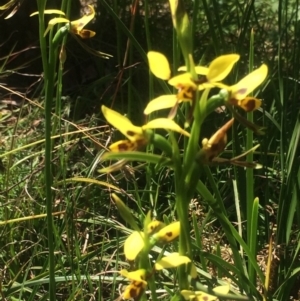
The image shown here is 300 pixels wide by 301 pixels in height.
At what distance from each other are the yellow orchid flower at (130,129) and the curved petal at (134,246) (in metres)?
0.11

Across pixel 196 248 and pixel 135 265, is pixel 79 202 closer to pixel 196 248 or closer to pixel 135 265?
pixel 196 248

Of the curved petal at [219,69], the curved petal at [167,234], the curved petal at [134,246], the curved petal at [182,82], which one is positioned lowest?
the curved petal at [134,246]

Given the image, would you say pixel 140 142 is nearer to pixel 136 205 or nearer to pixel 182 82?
pixel 182 82

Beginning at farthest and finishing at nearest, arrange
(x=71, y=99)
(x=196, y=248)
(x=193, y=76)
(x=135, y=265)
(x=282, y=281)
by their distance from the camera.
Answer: (x=71, y=99) → (x=282, y=281) → (x=196, y=248) → (x=135, y=265) → (x=193, y=76)

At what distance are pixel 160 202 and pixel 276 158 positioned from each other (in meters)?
0.33

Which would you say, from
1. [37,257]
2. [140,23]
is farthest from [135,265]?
[140,23]

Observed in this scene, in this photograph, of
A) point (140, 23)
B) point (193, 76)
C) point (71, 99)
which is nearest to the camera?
point (193, 76)

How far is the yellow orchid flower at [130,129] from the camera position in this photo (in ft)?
2.19

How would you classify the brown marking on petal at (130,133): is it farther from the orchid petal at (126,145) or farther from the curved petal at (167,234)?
the curved petal at (167,234)

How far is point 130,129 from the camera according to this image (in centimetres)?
68

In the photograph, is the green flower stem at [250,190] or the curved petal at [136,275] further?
the green flower stem at [250,190]

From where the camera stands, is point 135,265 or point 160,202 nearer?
point 135,265

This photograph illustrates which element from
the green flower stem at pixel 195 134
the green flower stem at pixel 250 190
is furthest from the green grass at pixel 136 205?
the green flower stem at pixel 195 134

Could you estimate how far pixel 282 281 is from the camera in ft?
4.36
